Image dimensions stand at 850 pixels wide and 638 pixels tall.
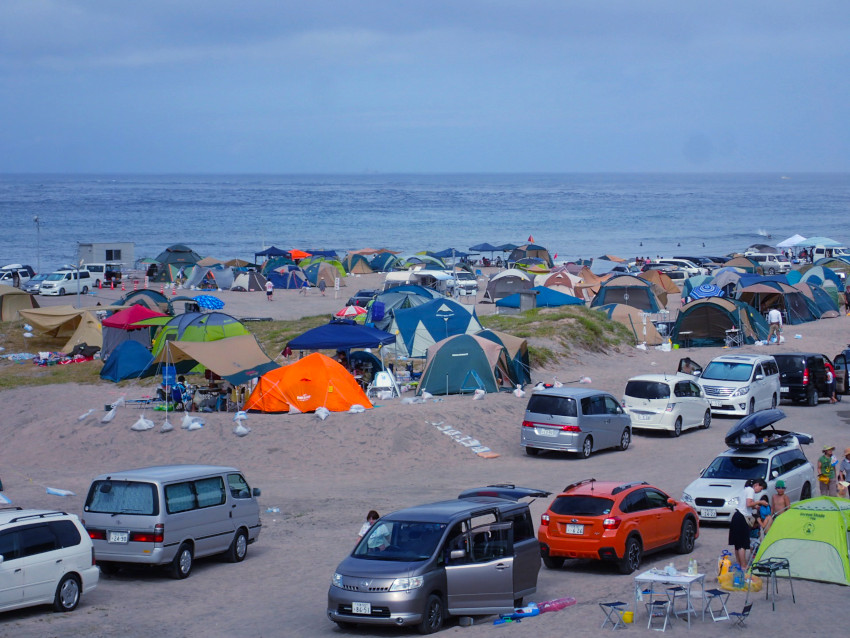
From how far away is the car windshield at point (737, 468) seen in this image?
1489 cm

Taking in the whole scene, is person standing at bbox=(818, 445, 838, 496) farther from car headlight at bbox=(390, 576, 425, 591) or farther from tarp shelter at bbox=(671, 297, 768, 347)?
tarp shelter at bbox=(671, 297, 768, 347)

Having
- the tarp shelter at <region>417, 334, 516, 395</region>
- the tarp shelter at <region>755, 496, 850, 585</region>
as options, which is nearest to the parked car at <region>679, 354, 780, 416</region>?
the tarp shelter at <region>417, 334, 516, 395</region>

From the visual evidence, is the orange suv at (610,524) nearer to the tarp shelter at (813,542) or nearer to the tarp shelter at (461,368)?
the tarp shelter at (813,542)

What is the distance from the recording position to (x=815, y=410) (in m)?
24.8

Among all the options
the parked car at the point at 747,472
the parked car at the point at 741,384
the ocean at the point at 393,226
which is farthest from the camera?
the ocean at the point at 393,226

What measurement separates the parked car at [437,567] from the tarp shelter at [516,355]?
13.9 meters

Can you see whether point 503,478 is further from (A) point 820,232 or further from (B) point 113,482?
(A) point 820,232

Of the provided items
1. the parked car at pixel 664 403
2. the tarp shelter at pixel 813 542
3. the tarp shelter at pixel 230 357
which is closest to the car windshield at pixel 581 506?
the tarp shelter at pixel 813 542

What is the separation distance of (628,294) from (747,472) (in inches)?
1026

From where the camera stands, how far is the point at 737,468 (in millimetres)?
15148

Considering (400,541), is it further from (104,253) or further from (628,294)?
(104,253)

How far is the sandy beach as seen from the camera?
10.5m

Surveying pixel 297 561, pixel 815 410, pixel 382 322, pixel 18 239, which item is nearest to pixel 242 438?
pixel 297 561

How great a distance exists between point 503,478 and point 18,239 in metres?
97.5
